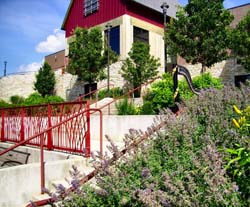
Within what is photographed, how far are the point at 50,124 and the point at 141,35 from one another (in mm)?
15702

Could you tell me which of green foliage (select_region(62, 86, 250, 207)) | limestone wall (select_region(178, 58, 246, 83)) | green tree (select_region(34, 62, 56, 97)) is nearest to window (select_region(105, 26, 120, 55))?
green tree (select_region(34, 62, 56, 97))

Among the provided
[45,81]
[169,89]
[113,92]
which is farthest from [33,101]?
[169,89]

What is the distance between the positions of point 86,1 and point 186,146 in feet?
74.3

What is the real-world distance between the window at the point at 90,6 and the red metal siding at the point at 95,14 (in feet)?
1.01

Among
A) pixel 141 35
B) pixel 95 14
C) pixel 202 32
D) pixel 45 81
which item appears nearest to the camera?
pixel 202 32

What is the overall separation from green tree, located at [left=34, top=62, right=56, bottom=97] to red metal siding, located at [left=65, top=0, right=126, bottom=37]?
3.69 metres

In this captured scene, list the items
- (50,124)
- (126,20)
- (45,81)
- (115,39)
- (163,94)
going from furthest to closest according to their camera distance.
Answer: (45,81)
(115,39)
(126,20)
(163,94)
(50,124)

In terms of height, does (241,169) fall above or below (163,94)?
below

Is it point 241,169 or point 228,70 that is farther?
point 228,70

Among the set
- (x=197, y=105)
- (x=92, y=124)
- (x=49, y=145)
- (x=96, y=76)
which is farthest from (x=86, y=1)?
(x=197, y=105)

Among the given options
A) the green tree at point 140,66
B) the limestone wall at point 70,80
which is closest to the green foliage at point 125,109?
the green tree at point 140,66

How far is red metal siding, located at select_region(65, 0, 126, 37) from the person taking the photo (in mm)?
20875

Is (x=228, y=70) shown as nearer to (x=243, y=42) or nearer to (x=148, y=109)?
(x=243, y=42)

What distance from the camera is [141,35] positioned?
69.9ft
